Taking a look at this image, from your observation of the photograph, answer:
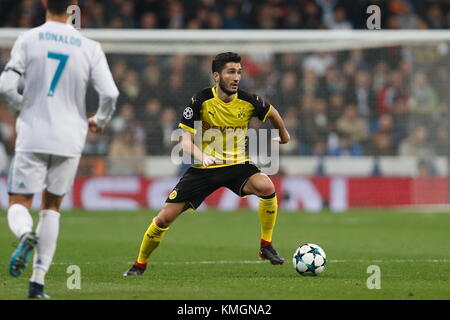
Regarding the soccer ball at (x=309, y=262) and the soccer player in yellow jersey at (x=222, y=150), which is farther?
the soccer player in yellow jersey at (x=222, y=150)

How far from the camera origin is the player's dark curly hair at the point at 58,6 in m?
Result: 6.95

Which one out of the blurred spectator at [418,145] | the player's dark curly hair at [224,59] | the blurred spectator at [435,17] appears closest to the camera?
the player's dark curly hair at [224,59]

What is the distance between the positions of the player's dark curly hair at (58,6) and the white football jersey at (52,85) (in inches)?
3.6

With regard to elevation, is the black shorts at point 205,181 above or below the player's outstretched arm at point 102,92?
below

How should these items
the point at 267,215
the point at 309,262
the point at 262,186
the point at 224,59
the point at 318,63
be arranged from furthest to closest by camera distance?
the point at 318,63
the point at 267,215
the point at 262,186
the point at 224,59
the point at 309,262

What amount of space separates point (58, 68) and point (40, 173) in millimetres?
794

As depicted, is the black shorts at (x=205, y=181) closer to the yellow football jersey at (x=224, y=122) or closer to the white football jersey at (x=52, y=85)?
the yellow football jersey at (x=224, y=122)

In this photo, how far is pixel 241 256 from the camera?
11.4 m

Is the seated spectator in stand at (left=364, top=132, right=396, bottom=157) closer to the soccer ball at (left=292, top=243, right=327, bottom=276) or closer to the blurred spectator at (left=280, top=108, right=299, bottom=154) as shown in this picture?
the blurred spectator at (left=280, top=108, right=299, bottom=154)

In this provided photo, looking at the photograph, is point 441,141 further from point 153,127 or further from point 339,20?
point 153,127

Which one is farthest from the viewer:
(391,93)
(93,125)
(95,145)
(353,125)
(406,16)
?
(406,16)

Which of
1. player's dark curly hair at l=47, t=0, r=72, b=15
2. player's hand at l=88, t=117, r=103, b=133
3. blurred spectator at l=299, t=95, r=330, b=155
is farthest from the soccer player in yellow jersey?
blurred spectator at l=299, t=95, r=330, b=155

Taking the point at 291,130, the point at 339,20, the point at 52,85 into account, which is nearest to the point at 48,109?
the point at 52,85

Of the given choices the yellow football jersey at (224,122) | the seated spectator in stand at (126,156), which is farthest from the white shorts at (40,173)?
the seated spectator in stand at (126,156)
